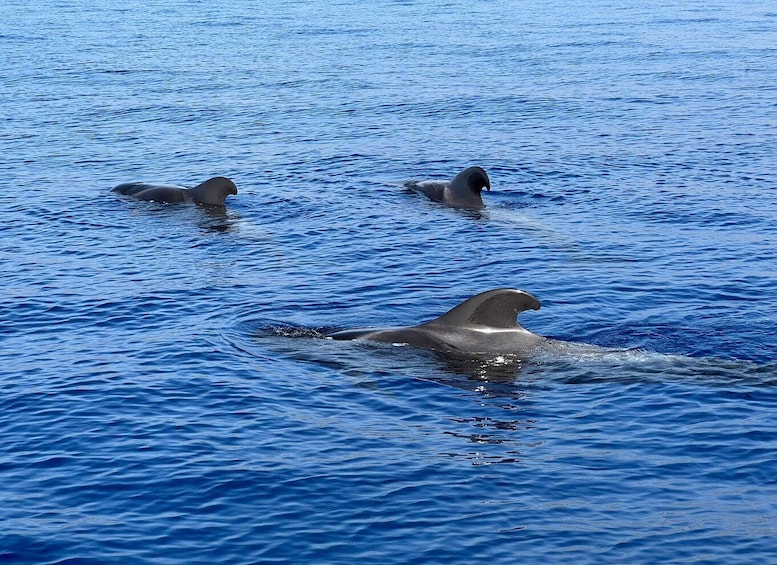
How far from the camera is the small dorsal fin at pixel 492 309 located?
1900 centimetres

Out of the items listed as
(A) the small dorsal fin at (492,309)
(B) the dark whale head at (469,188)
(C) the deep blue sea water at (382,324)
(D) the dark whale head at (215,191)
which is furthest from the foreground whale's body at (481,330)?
(D) the dark whale head at (215,191)

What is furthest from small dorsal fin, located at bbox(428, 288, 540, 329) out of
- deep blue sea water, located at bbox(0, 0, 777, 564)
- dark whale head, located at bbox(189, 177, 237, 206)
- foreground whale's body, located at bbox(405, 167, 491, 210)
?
dark whale head, located at bbox(189, 177, 237, 206)

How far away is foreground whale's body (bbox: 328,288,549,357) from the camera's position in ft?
62.2

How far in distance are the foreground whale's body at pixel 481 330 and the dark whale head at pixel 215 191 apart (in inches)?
482

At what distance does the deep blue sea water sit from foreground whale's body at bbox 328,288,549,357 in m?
0.33

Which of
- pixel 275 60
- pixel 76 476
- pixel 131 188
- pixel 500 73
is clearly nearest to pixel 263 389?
pixel 76 476

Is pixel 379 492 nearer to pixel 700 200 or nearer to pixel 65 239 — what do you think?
pixel 65 239

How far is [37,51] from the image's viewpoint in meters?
60.8

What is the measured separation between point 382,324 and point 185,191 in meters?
11.7

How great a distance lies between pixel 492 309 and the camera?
62.8 ft

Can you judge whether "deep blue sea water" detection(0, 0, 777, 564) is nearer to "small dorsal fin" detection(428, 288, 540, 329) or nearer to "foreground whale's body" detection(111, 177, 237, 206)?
"foreground whale's body" detection(111, 177, 237, 206)

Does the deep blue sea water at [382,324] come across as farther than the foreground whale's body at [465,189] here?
No

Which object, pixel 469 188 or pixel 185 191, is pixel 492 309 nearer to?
pixel 469 188

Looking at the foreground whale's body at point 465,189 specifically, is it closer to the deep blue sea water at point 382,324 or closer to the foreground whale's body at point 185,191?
the deep blue sea water at point 382,324
